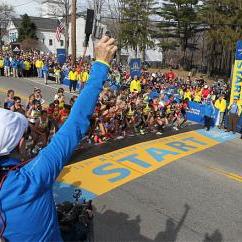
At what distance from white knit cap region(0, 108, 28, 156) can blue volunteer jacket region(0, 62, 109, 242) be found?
0.08 m

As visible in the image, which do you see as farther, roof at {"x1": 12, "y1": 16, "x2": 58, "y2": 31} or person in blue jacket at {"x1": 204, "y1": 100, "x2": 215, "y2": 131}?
roof at {"x1": 12, "y1": 16, "x2": 58, "y2": 31}

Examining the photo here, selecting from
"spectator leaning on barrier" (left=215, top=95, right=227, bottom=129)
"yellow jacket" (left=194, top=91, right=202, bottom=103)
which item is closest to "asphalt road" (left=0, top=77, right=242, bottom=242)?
"spectator leaning on barrier" (left=215, top=95, right=227, bottom=129)

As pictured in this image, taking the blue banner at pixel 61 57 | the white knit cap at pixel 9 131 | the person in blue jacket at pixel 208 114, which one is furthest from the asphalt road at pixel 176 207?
the blue banner at pixel 61 57

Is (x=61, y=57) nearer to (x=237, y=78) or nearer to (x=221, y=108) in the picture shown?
(x=237, y=78)

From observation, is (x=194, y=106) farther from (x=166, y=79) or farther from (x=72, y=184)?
(x=72, y=184)

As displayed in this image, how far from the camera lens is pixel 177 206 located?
8234 mm

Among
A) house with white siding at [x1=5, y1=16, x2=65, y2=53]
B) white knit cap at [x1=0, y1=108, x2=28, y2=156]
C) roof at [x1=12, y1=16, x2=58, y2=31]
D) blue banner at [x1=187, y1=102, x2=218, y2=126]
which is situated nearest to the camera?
white knit cap at [x1=0, y1=108, x2=28, y2=156]

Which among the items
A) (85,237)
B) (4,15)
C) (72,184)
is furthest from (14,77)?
(4,15)

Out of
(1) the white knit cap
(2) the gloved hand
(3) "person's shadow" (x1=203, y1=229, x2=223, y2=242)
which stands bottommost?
(3) "person's shadow" (x1=203, y1=229, x2=223, y2=242)

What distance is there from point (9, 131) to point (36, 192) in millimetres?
291

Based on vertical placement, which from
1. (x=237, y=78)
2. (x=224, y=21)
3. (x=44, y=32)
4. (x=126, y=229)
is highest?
(x=224, y=21)

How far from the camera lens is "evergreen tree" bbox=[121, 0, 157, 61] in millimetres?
49062

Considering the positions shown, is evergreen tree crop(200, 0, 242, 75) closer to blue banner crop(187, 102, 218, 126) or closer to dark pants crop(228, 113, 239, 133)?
blue banner crop(187, 102, 218, 126)

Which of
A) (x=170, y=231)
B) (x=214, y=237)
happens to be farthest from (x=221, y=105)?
(x=170, y=231)
